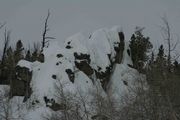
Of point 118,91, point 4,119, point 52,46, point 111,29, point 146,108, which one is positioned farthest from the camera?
point 111,29

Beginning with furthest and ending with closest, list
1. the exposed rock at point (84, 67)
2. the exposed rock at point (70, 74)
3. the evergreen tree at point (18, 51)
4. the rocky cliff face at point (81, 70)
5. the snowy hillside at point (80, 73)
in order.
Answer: the evergreen tree at point (18, 51) → the exposed rock at point (84, 67) → the exposed rock at point (70, 74) → the rocky cliff face at point (81, 70) → the snowy hillside at point (80, 73)

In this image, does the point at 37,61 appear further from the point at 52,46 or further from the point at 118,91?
the point at 118,91

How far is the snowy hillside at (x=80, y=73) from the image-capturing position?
46.6 m

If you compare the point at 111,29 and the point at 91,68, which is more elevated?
the point at 111,29

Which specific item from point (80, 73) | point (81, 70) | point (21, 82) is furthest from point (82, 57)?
point (21, 82)

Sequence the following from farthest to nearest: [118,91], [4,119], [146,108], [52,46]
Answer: [52,46]
[118,91]
[4,119]
[146,108]

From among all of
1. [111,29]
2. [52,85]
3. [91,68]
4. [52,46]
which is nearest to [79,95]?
[52,85]

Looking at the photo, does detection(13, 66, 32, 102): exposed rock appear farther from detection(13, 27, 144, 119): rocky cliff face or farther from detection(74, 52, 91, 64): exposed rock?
detection(74, 52, 91, 64): exposed rock

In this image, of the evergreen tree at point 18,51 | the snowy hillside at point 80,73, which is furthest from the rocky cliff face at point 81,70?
the evergreen tree at point 18,51

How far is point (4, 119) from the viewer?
43.5 meters

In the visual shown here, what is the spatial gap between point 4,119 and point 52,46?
14.8 meters

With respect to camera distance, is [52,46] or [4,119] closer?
[4,119]

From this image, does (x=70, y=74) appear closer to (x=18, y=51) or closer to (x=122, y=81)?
(x=122, y=81)

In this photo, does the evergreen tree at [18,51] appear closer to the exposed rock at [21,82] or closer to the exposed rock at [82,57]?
the exposed rock at [21,82]
